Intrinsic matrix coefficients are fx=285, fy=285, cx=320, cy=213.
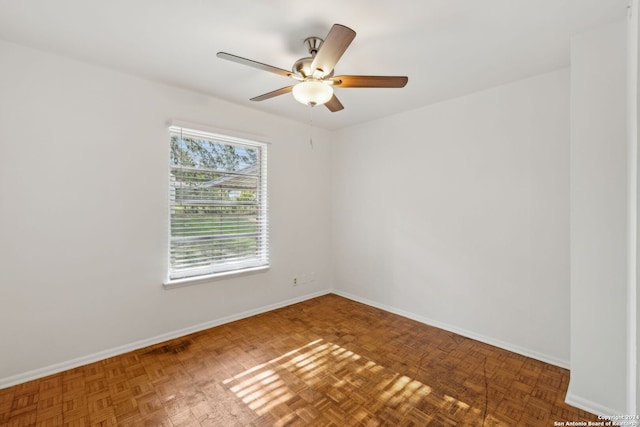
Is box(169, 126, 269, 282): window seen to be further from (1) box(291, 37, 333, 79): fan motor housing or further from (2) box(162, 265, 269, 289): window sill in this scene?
(1) box(291, 37, 333, 79): fan motor housing

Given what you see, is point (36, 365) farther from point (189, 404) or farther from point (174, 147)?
point (174, 147)

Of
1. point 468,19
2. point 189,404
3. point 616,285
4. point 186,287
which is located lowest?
point 189,404

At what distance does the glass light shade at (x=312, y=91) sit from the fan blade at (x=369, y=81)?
135 millimetres

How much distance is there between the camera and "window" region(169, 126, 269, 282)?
9.82 ft

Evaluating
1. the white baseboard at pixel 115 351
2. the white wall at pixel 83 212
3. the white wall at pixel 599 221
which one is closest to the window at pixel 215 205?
the white wall at pixel 83 212

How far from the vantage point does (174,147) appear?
2953 millimetres

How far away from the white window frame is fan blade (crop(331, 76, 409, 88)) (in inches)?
67.6

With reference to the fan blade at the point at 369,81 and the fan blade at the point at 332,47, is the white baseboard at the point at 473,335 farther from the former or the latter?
the fan blade at the point at 332,47

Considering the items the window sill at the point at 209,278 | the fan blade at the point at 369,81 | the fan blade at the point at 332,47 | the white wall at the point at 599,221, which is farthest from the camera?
the window sill at the point at 209,278

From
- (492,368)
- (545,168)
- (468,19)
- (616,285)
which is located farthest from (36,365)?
(545,168)

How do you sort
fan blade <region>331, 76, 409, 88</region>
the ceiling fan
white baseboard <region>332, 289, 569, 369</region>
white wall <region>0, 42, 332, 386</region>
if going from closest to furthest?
the ceiling fan
fan blade <region>331, 76, 409, 88</region>
white wall <region>0, 42, 332, 386</region>
white baseboard <region>332, 289, 569, 369</region>

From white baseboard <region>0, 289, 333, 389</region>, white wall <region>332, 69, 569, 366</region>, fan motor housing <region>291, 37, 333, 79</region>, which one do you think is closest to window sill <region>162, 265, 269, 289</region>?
white baseboard <region>0, 289, 333, 389</region>

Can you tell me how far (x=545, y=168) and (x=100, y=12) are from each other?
357 centimetres

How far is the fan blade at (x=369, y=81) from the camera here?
1945 millimetres
